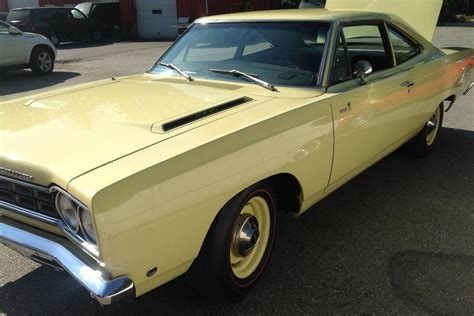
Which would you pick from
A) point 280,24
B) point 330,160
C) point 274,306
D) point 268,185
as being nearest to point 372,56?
point 280,24

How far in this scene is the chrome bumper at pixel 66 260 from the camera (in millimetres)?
2055

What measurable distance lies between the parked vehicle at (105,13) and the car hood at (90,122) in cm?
2070

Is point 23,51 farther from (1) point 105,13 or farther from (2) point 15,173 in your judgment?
(1) point 105,13

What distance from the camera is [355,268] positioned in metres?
3.12

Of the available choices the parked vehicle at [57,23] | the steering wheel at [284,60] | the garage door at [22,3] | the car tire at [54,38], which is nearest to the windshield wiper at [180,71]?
the steering wheel at [284,60]

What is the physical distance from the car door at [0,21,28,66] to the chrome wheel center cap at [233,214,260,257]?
9.78 meters

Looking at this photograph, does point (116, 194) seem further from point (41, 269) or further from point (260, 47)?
point (260, 47)

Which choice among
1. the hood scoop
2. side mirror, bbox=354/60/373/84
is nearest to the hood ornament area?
the hood scoop

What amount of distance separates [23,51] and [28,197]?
9962 millimetres

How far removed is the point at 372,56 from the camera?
14.4ft

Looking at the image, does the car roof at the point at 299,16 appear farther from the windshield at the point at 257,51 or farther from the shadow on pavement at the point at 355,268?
the shadow on pavement at the point at 355,268

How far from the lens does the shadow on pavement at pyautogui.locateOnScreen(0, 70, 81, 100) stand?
33.1 feet

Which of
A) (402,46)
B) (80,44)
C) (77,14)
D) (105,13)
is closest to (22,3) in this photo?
(105,13)

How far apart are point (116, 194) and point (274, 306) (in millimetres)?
1234
